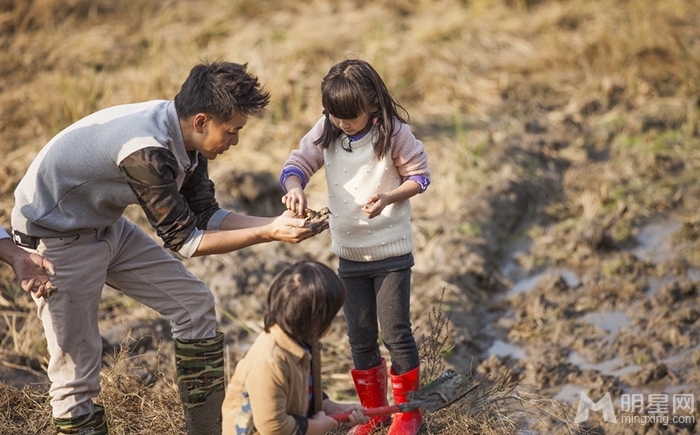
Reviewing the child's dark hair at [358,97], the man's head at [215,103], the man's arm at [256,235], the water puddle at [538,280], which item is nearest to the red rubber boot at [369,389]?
the man's arm at [256,235]

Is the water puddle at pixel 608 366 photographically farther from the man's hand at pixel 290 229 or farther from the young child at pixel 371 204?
the man's hand at pixel 290 229

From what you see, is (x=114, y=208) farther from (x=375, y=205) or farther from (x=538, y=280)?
(x=538, y=280)

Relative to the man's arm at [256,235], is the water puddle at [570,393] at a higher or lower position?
lower

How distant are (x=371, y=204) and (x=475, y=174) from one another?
3.70 m

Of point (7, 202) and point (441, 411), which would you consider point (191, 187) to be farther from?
point (7, 202)

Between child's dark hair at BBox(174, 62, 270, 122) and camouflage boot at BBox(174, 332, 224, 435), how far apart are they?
93 centimetres

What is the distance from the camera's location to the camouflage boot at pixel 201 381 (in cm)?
348

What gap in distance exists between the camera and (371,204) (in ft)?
10.8

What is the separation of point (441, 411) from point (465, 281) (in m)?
2.07

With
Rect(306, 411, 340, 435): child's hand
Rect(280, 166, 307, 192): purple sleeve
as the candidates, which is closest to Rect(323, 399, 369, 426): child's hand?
Rect(306, 411, 340, 435): child's hand

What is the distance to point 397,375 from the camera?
357 cm

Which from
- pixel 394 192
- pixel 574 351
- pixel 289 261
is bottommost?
pixel 574 351

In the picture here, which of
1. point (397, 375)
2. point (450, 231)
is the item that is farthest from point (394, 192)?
point (450, 231)

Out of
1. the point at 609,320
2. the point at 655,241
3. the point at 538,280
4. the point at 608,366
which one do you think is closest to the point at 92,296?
the point at 608,366
